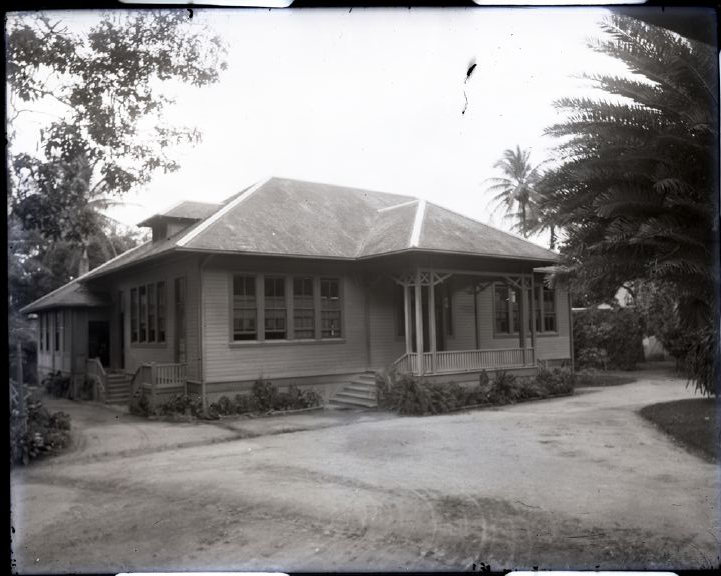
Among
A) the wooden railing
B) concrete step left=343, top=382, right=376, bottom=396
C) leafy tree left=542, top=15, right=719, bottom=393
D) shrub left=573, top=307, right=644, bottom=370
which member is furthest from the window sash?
shrub left=573, top=307, right=644, bottom=370

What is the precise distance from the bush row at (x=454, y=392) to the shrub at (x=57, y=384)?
7.13m

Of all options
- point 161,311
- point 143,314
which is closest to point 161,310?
point 161,311

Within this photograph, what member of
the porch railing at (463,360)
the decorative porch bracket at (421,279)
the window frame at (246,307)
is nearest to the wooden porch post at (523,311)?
the porch railing at (463,360)

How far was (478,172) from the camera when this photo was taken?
9.94 meters

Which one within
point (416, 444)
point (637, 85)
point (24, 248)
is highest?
point (637, 85)

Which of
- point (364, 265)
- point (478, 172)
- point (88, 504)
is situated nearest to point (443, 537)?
point (88, 504)

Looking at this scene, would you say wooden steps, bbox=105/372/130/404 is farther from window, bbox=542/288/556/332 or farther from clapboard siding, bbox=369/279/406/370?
window, bbox=542/288/556/332

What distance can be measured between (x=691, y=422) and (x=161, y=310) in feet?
39.1

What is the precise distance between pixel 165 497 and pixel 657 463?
681cm

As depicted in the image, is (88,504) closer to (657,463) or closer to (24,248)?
(24,248)

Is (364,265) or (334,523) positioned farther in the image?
(364,265)

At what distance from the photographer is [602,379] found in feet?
67.7

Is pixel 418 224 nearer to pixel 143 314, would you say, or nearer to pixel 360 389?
pixel 360 389

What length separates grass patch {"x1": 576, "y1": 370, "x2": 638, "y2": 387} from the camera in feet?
63.9
